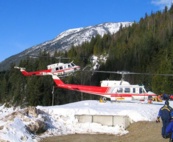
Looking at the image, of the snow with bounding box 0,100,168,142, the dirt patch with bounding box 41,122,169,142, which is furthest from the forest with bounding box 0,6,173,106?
the dirt patch with bounding box 41,122,169,142

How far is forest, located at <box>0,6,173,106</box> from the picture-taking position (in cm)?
6900

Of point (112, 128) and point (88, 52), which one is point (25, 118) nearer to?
point (112, 128)

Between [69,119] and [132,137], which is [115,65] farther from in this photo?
[132,137]

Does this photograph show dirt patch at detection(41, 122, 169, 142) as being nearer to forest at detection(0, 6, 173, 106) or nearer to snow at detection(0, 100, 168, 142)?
snow at detection(0, 100, 168, 142)

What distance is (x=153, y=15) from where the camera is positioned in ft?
502

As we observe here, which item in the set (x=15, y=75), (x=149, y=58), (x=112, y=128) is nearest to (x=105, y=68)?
(x=149, y=58)

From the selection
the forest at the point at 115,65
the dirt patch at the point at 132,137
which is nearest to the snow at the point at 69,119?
the dirt patch at the point at 132,137

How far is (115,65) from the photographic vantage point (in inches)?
4353

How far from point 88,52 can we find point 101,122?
124 m

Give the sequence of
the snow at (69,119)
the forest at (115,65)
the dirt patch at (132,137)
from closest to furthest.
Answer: the dirt patch at (132,137) < the snow at (69,119) < the forest at (115,65)

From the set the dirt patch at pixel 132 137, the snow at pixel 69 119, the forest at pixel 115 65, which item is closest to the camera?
the dirt patch at pixel 132 137

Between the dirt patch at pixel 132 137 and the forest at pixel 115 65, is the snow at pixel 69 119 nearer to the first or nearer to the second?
the dirt patch at pixel 132 137

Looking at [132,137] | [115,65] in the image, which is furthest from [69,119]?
Answer: [115,65]

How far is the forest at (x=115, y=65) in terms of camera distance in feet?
226
